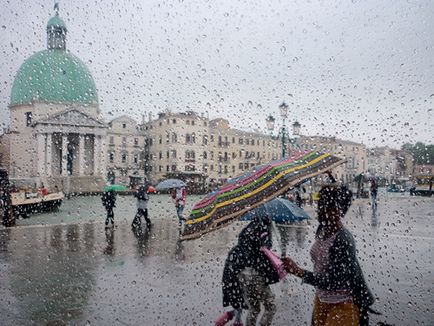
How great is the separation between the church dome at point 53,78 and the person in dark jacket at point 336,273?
57431 mm

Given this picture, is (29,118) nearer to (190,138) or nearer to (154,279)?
(190,138)

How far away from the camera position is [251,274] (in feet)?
11.6

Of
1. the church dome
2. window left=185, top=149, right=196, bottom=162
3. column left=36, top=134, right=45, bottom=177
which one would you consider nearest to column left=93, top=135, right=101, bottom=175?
the church dome

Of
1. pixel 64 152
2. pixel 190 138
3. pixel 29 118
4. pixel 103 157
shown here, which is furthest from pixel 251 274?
pixel 64 152

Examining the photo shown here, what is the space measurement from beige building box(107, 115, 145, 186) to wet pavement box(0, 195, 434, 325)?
4732 cm

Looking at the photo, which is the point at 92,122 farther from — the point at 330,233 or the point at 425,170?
the point at 330,233

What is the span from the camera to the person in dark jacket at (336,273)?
8.71 feet

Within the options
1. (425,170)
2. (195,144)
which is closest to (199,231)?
(195,144)

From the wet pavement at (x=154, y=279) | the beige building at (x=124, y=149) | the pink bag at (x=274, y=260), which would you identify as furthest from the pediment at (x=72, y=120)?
the pink bag at (x=274, y=260)

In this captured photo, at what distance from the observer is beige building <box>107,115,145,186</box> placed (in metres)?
59.5

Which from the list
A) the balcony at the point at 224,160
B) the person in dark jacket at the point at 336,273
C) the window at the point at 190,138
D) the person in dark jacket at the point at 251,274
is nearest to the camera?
the person in dark jacket at the point at 336,273

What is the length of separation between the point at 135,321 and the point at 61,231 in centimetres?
978

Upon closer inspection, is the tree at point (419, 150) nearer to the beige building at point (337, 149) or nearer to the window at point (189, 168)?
the beige building at point (337, 149)

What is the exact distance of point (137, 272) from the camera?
7.57 meters
